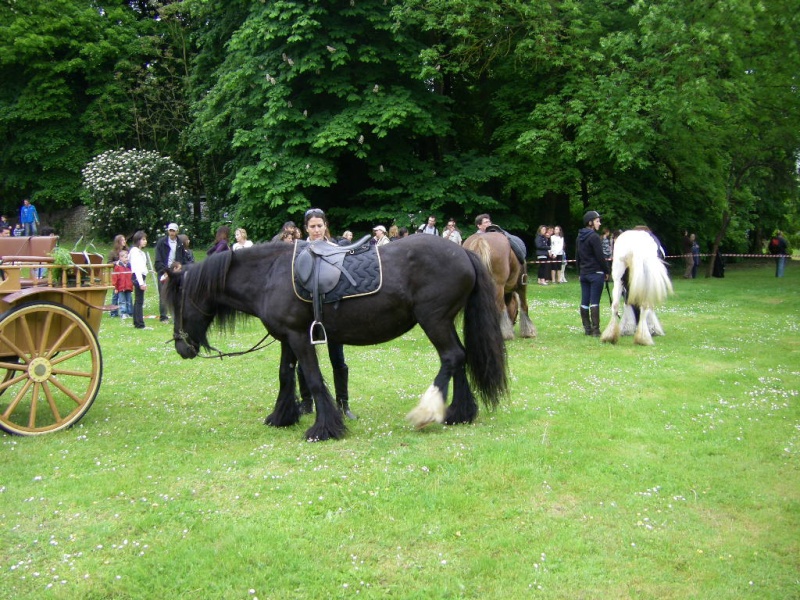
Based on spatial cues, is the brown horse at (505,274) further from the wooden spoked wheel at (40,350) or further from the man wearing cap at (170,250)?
the man wearing cap at (170,250)

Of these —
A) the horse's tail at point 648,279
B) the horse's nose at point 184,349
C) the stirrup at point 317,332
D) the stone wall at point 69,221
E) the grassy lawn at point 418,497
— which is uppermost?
the stone wall at point 69,221

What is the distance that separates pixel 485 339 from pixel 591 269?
623cm

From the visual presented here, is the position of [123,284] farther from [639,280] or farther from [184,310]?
[639,280]

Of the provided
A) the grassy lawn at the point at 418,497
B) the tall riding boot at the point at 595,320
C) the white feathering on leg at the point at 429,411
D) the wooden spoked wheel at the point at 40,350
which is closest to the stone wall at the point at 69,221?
the tall riding boot at the point at 595,320

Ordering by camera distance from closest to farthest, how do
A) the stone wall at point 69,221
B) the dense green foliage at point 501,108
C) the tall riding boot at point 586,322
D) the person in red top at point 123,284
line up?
the tall riding boot at point 586,322
the person in red top at point 123,284
the dense green foliage at point 501,108
the stone wall at point 69,221

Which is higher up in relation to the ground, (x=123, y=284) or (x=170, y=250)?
(x=170, y=250)

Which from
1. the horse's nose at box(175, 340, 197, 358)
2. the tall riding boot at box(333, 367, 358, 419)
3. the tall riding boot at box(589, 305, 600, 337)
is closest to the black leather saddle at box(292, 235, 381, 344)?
the tall riding boot at box(333, 367, 358, 419)

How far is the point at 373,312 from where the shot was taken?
6.93 m

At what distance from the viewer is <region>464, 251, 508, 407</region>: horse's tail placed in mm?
7117

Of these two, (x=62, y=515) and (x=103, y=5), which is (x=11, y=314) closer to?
(x=62, y=515)

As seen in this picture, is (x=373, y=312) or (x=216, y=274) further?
(x=216, y=274)

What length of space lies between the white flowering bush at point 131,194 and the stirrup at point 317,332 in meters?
24.7

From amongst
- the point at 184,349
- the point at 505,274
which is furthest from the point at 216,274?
the point at 505,274

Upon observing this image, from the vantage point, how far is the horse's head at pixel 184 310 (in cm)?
714
